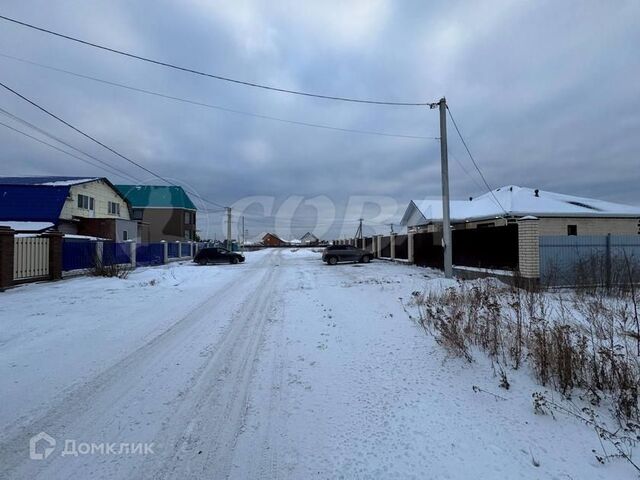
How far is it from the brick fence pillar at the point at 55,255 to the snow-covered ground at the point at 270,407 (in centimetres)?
862

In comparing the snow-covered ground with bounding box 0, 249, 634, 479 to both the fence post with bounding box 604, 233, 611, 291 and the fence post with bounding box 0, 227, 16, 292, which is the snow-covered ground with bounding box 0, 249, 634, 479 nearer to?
the fence post with bounding box 0, 227, 16, 292

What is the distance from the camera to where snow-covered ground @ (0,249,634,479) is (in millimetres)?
2516

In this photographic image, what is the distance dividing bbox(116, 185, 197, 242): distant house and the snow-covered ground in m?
48.6

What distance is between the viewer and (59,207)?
24.5 meters

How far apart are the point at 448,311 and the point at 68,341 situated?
22.1 feet

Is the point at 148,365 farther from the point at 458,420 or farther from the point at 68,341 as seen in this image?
the point at 458,420

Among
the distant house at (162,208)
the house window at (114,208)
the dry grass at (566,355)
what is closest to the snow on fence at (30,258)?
the dry grass at (566,355)

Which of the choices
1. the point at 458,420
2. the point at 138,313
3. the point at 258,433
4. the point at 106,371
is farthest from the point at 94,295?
the point at 458,420

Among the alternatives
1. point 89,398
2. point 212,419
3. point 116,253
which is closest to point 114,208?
point 116,253

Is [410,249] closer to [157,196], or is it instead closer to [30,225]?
[30,225]

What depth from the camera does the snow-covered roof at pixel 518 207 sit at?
69.3 feet

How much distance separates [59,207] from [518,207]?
31724mm

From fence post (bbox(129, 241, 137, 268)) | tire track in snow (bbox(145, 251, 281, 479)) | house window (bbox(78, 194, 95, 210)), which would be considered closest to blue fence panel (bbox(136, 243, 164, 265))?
fence post (bbox(129, 241, 137, 268))

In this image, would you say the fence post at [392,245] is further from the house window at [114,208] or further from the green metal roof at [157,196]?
the green metal roof at [157,196]
